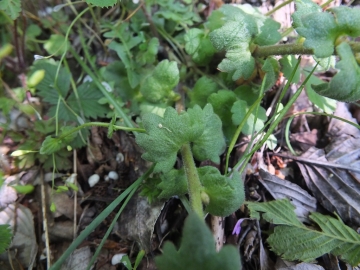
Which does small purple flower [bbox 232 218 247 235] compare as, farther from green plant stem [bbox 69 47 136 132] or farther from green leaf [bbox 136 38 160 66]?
green leaf [bbox 136 38 160 66]

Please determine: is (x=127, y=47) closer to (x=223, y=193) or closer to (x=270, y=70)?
(x=270, y=70)

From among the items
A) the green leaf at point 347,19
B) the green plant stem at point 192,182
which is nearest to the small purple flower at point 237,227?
the green plant stem at point 192,182

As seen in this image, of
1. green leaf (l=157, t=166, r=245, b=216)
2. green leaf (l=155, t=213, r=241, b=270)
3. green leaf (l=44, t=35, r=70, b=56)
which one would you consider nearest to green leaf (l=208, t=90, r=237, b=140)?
green leaf (l=157, t=166, r=245, b=216)

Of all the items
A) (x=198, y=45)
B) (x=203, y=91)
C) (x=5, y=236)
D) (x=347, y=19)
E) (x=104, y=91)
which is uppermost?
(x=347, y=19)

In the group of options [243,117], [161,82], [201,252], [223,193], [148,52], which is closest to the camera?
[201,252]

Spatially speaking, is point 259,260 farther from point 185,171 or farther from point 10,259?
point 10,259

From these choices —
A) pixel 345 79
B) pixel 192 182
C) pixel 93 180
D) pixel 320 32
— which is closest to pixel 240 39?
pixel 320 32

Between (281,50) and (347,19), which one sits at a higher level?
(347,19)
